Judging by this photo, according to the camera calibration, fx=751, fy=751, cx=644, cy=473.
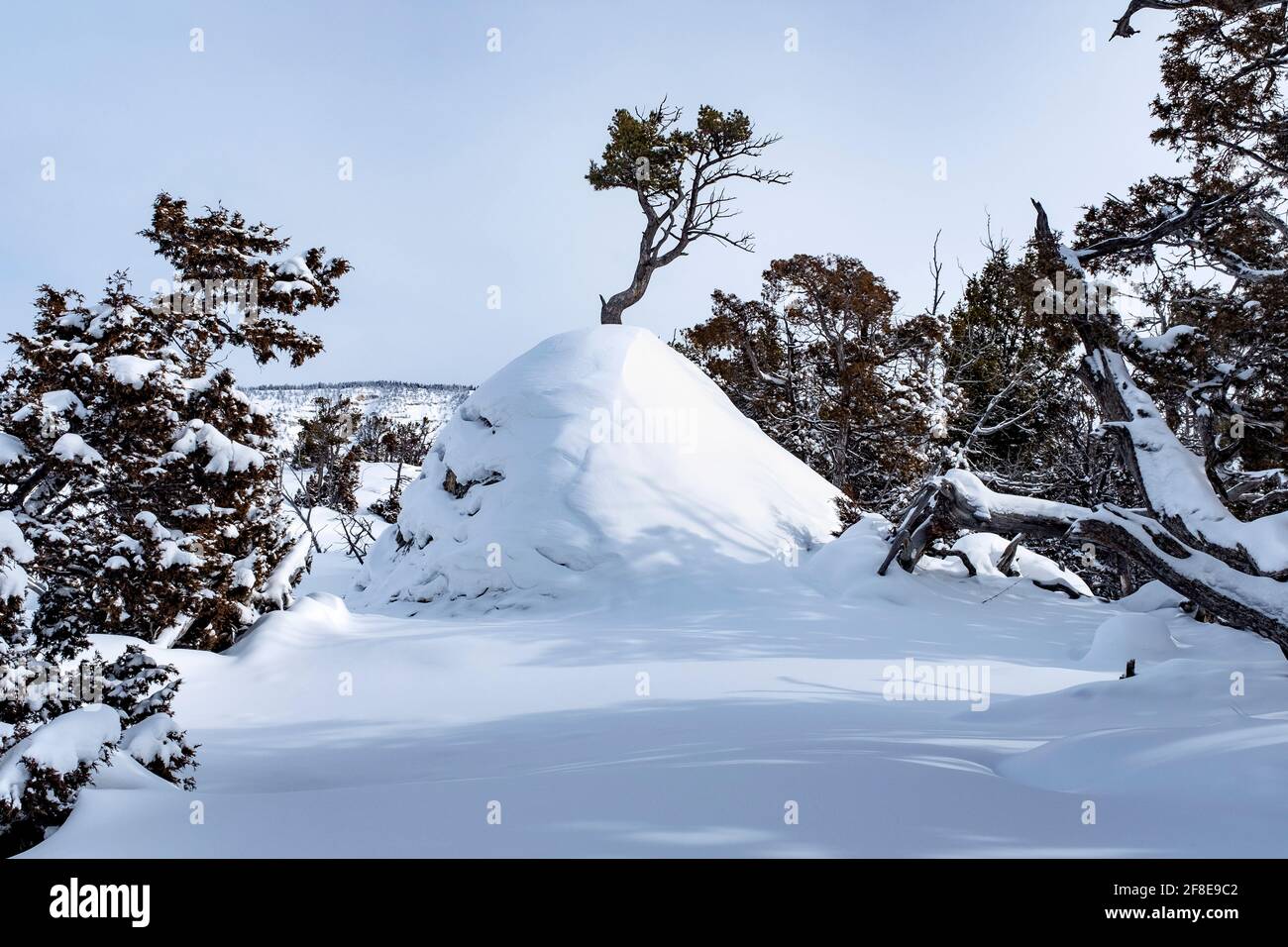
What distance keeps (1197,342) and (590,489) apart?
29.5 feet

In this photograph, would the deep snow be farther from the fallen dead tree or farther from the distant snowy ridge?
the distant snowy ridge

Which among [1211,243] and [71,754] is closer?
[71,754]

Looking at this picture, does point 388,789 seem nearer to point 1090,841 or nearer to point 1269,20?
point 1090,841

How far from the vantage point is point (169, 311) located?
313 inches

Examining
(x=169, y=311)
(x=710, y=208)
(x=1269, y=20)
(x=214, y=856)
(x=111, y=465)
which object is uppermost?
(x=710, y=208)

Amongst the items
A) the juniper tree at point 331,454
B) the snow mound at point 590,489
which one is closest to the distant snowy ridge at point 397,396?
the juniper tree at point 331,454

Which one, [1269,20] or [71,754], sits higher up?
[1269,20]

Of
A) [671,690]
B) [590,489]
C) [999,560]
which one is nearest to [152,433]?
[671,690]

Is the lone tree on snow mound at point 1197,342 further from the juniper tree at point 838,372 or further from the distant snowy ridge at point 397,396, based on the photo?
the distant snowy ridge at point 397,396

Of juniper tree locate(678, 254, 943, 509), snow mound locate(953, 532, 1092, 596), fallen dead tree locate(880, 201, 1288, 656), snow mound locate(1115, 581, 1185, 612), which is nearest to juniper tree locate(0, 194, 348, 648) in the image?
fallen dead tree locate(880, 201, 1288, 656)

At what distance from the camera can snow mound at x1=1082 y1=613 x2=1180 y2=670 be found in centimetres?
838

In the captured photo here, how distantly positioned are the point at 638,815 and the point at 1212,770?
2.60 metres

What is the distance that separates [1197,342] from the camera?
6.88 m

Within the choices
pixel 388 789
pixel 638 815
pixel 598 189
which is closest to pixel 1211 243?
pixel 638 815
